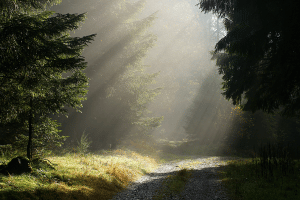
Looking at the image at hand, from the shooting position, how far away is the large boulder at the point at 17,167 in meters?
5.81

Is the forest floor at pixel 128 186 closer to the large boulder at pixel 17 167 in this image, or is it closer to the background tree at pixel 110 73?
the large boulder at pixel 17 167

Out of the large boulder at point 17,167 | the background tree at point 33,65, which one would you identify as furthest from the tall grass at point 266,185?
the large boulder at point 17,167

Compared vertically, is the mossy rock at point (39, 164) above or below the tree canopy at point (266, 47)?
below

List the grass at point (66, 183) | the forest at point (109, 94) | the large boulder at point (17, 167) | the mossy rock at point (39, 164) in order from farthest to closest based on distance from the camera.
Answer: the mossy rock at point (39, 164), the large boulder at point (17, 167), the forest at point (109, 94), the grass at point (66, 183)

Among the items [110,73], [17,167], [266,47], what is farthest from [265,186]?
[110,73]

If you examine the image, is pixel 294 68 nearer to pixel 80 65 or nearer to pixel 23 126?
pixel 80 65

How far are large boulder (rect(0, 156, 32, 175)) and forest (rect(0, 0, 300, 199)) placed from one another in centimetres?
3

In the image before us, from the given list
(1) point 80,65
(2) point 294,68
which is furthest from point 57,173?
(2) point 294,68

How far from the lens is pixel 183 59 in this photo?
55.0m

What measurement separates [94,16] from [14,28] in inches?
679

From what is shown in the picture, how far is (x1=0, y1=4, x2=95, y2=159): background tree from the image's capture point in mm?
4766

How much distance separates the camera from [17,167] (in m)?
6.00

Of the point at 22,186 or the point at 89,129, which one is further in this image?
the point at 89,129

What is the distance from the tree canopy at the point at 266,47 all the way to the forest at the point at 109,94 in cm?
5
